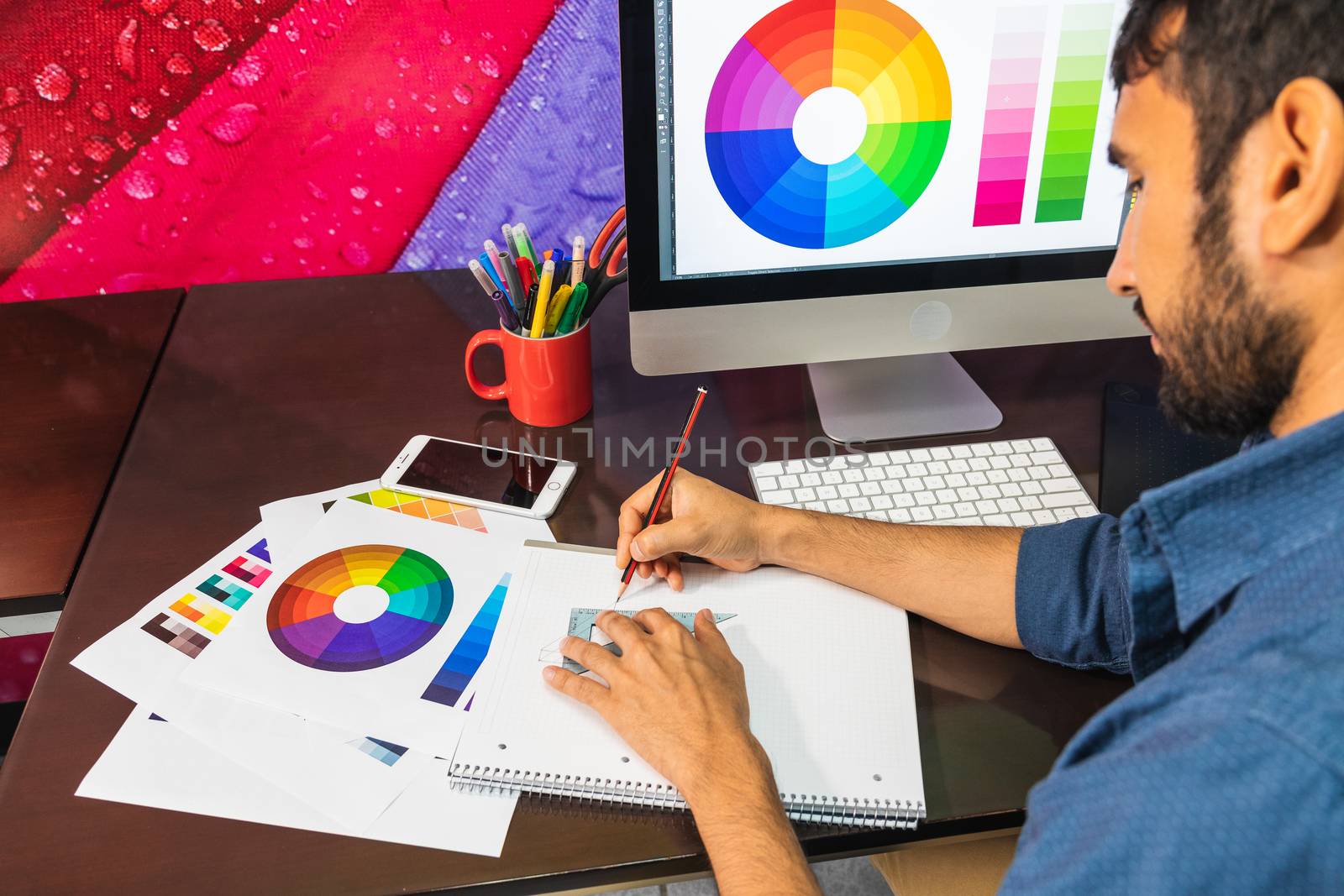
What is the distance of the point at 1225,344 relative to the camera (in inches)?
23.1

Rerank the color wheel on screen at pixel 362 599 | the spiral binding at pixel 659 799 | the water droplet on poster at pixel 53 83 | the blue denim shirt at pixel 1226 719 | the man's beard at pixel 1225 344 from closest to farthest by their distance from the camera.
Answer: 1. the blue denim shirt at pixel 1226 719
2. the man's beard at pixel 1225 344
3. the spiral binding at pixel 659 799
4. the color wheel on screen at pixel 362 599
5. the water droplet on poster at pixel 53 83

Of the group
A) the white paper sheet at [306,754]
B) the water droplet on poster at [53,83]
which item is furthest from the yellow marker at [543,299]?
the water droplet on poster at [53,83]

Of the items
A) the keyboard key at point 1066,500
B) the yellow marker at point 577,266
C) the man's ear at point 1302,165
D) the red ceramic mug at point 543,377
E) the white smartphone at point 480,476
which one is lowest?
the keyboard key at point 1066,500

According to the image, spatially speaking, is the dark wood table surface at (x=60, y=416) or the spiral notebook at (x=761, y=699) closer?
the spiral notebook at (x=761, y=699)

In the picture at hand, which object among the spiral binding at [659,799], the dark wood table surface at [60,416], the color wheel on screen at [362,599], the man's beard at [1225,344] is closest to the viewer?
the man's beard at [1225,344]

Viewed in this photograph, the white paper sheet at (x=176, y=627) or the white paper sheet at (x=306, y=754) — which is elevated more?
the white paper sheet at (x=176, y=627)

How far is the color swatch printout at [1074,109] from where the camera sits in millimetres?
890

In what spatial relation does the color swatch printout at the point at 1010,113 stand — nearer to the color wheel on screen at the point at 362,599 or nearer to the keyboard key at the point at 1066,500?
the keyboard key at the point at 1066,500

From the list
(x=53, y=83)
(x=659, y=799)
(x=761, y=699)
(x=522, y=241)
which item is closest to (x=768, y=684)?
(x=761, y=699)

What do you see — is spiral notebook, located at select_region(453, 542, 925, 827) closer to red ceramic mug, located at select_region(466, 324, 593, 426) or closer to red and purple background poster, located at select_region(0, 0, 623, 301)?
red ceramic mug, located at select_region(466, 324, 593, 426)

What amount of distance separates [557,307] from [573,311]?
0.06ft

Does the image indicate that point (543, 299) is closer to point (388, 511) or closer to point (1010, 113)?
point (388, 511)

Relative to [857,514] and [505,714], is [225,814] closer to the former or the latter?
[505,714]

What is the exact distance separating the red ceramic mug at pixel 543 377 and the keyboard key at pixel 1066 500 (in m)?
0.49
